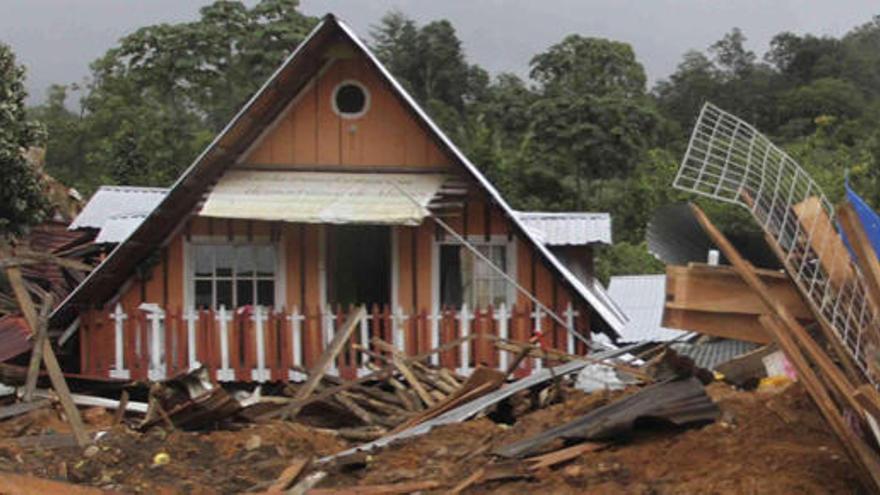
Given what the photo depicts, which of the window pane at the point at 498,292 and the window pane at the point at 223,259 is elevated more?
the window pane at the point at 223,259

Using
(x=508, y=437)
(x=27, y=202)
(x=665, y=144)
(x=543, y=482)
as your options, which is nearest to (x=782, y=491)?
(x=543, y=482)

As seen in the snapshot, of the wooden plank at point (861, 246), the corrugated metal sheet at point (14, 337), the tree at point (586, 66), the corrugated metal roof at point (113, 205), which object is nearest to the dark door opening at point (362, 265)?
the corrugated metal roof at point (113, 205)

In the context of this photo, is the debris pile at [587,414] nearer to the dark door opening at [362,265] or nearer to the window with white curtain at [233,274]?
the window with white curtain at [233,274]

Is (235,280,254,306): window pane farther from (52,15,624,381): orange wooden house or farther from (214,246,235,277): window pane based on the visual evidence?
(214,246,235,277): window pane

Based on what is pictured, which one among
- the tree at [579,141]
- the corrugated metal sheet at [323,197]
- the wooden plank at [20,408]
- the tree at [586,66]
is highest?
the tree at [586,66]

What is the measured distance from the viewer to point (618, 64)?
43.8 m

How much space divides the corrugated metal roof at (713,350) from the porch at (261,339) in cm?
141

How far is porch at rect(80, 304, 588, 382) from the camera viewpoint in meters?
13.4

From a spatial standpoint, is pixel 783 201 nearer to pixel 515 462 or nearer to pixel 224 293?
pixel 515 462

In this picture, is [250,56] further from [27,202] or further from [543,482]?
[543,482]

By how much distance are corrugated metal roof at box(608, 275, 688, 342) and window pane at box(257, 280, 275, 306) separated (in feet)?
18.5

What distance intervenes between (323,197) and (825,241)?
7.56 metres

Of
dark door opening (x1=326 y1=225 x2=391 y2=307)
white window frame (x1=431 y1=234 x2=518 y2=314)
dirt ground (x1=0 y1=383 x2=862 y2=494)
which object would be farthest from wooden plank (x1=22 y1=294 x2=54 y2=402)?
white window frame (x1=431 y1=234 x2=518 y2=314)

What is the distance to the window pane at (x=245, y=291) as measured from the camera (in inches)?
559
